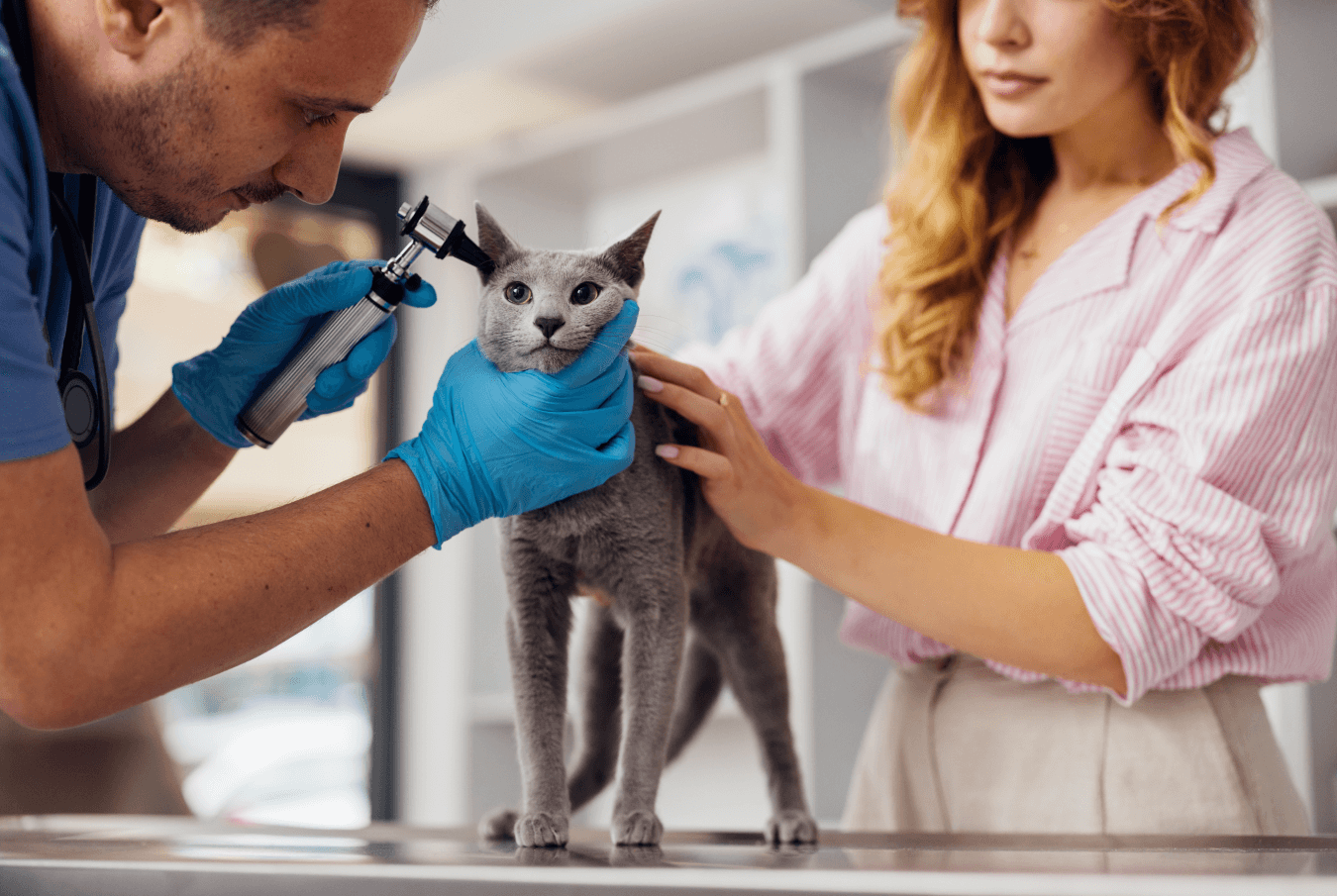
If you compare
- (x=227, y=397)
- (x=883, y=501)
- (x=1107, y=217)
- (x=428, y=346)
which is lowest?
(x=883, y=501)

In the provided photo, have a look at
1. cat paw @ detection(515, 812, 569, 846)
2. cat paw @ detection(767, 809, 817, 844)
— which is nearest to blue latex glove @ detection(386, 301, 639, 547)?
cat paw @ detection(515, 812, 569, 846)

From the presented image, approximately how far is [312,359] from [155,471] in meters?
0.24

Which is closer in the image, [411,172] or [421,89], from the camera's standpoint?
[421,89]

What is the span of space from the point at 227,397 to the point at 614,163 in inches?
60.4

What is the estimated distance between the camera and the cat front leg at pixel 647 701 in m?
0.83

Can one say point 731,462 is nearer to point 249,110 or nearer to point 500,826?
point 500,826

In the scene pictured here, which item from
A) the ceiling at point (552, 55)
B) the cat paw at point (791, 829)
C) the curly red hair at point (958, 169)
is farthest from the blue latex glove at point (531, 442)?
the ceiling at point (552, 55)

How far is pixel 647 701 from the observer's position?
0.85 m

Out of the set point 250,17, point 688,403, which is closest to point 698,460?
point 688,403

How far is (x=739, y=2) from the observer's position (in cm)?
199

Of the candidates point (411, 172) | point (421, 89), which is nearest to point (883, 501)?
point (421, 89)

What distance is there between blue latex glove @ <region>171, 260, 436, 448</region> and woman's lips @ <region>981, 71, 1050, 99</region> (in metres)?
0.68

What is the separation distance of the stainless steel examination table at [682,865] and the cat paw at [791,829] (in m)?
0.02

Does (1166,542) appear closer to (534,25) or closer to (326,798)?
(534,25)
